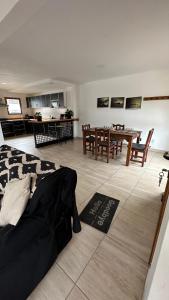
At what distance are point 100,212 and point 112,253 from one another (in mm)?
547

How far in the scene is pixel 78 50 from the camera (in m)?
2.63

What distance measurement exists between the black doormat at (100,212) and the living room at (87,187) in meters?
0.01

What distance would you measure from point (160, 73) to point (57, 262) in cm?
494

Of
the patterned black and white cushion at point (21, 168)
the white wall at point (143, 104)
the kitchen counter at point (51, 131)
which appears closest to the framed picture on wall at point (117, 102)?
the white wall at point (143, 104)

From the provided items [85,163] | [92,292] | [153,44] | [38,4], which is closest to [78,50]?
[153,44]

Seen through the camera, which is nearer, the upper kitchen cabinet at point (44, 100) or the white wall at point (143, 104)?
the white wall at point (143, 104)

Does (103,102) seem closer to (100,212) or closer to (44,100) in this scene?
(44,100)

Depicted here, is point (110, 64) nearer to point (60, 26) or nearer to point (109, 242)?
point (60, 26)

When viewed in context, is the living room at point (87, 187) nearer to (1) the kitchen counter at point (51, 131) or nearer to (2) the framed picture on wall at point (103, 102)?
(1) the kitchen counter at point (51, 131)

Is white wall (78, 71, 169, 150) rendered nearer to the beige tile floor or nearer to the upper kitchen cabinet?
the upper kitchen cabinet

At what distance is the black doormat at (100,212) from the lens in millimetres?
1710

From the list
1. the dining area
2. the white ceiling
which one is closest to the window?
the white ceiling

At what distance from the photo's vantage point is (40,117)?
5051mm

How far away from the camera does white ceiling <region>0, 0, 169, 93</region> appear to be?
1.47 m
